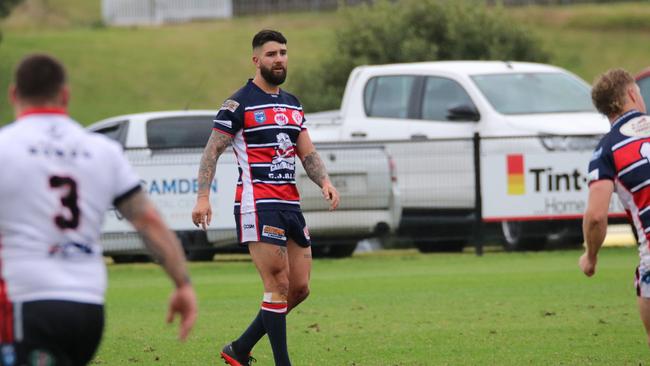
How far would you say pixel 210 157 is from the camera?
8875 mm

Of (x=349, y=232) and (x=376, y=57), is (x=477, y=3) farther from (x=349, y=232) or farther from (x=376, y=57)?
(x=349, y=232)

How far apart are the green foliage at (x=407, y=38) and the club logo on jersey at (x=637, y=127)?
3006cm

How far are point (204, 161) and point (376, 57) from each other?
29.9 metres

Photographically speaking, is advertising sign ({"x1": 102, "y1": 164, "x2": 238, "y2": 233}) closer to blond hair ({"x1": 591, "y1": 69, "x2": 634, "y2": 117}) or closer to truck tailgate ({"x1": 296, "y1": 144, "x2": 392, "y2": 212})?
truck tailgate ({"x1": 296, "y1": 144, "x2": 392, "y2": 212})

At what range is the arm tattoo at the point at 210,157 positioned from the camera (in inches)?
346

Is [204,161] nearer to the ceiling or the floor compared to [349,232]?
nearer to the ceiling

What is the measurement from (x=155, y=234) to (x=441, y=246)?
13648mm

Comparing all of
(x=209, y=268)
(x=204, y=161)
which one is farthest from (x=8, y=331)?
(x=209, y=268)

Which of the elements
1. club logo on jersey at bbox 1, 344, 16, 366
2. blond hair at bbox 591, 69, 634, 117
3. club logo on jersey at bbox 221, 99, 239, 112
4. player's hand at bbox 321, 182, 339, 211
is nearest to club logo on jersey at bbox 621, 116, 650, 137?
blond hair at bbox 591, 69, 634, 117

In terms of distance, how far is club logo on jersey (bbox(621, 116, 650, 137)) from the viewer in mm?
7027

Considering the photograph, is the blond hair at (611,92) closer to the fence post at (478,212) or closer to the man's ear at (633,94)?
the man's ear at (633,94)

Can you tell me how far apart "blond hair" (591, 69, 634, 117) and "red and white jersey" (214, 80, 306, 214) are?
2195 millimetres

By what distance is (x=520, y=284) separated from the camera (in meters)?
14.2

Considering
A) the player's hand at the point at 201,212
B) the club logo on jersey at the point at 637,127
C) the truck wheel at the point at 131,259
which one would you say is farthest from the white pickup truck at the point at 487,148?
the club logo on jersey at the point at 637,127
